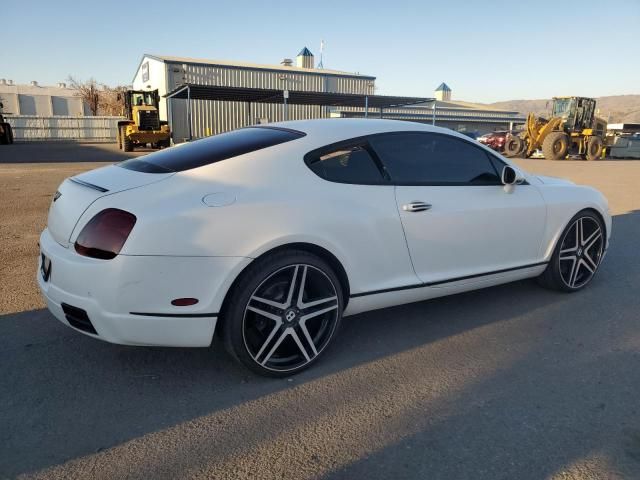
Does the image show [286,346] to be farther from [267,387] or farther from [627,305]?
[627,305]

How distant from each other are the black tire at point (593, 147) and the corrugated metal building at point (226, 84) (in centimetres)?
1993

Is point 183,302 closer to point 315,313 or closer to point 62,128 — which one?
point 315,313

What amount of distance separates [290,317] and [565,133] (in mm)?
26171

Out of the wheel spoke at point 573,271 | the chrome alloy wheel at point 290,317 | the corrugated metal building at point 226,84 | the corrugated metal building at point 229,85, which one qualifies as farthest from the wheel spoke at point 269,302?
the corrugated metal building at point 226,84

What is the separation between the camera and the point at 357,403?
8.61ft

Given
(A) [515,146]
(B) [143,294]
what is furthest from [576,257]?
(A) [515,146]

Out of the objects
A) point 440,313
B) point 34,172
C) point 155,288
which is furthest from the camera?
point 34,172

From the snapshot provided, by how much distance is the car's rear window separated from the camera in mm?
2934

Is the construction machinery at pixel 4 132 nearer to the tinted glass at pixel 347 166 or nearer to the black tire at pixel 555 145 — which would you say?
the black tire at pixel 555 145

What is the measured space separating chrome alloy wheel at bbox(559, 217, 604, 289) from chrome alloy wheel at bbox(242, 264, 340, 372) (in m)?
2.35

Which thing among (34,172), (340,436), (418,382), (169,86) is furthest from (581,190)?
(169,86)

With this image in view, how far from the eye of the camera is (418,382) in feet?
9.30

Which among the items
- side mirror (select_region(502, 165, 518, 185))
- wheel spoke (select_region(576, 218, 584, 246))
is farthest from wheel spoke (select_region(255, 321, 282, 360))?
wheel spoke (select_region(576, 218, 584, 246))

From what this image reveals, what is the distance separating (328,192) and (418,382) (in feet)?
3.96
